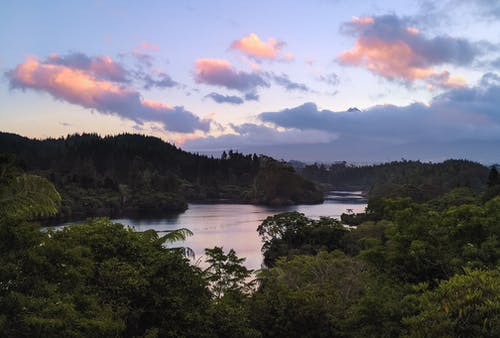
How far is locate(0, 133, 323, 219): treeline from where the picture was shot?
90.0 m

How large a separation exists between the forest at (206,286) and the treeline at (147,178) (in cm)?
6321

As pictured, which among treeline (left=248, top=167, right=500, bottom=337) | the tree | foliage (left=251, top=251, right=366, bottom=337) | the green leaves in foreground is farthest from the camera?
the tree

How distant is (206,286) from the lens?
46.2ft

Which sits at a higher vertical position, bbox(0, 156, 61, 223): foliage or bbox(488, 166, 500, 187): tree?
bbox(488, 166, 500, 187): tree

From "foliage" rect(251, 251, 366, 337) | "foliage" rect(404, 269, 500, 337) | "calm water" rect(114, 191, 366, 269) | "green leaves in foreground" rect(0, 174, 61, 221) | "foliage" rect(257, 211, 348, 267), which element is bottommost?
"calm water" rect(114, 191, 366, 269)

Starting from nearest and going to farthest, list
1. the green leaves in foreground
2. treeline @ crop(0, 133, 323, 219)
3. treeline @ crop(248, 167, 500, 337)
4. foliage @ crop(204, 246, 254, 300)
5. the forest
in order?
the forest < treeline @ crop(248, 167, 500, 337) < the green leaves in foreground < foliage @ crop(204, 246, 254, 300) < treeline @ crop(0, 133, 323, 219)

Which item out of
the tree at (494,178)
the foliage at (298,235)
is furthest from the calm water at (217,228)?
the tree at (494,178)

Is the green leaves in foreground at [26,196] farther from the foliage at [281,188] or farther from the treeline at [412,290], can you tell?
the foliage at [281,188]

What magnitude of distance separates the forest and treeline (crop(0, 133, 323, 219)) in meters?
63.2

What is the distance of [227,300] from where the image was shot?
1339 cm

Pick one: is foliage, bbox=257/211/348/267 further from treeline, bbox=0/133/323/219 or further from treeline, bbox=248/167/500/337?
treeline, bbox=0/133/323/219

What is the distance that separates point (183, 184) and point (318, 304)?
13105 centimetres

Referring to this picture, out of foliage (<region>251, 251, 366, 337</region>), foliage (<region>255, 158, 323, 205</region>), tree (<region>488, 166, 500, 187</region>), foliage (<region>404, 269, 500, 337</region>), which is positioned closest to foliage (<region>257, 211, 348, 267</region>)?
tree (<region>488, 166, 500, 187</region>)

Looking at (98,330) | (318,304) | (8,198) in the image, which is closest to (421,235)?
(318,304)
